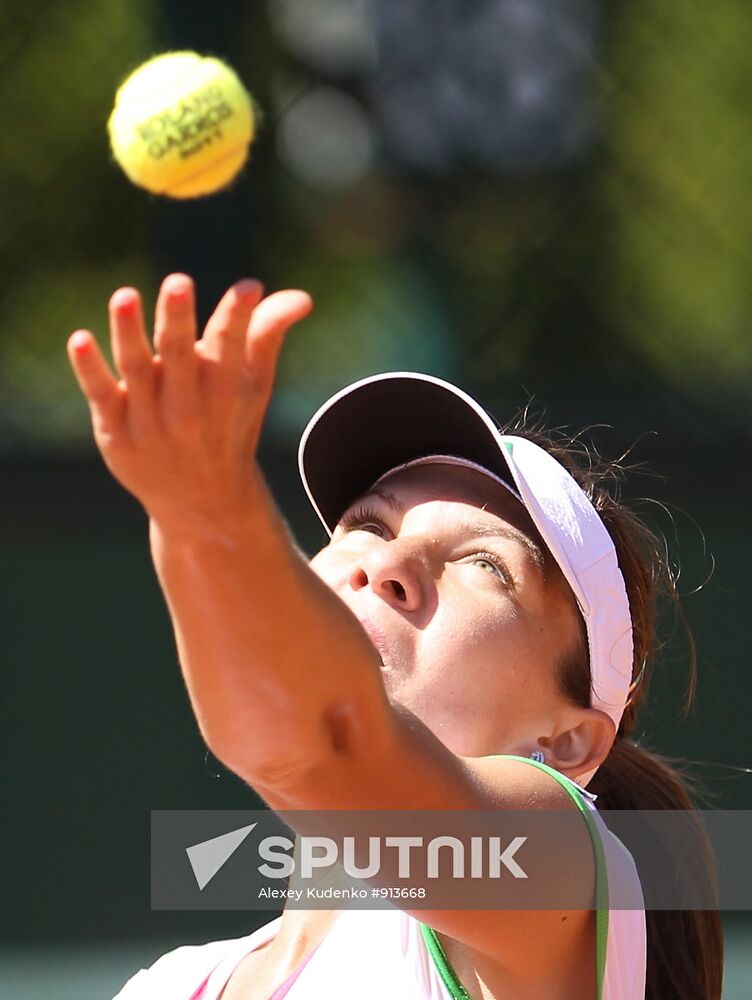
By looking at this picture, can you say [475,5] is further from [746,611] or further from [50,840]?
[50,840]

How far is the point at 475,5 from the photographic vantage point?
3623mm

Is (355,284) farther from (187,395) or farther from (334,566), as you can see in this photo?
(187,395)

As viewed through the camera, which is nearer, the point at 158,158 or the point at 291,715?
the point at 291,715

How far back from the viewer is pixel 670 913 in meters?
1.77

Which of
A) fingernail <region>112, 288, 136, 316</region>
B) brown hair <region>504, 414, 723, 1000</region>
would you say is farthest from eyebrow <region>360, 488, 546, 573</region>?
fingernail <region>112, 288, 136, 316</region>

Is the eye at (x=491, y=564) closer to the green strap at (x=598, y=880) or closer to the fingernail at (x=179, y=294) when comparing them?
the green strap at (x=598, y=880)

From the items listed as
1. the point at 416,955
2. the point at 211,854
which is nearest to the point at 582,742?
the point at 416,955

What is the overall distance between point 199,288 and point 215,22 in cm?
56

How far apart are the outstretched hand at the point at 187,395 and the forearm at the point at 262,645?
0.02 m

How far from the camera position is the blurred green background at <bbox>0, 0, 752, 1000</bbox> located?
3.40 meters

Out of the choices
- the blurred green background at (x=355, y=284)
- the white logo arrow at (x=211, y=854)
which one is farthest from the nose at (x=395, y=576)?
the blurred green background at (x=355, y=284)

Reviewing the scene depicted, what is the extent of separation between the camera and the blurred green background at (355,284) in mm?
3396

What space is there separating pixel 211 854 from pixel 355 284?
1.52m

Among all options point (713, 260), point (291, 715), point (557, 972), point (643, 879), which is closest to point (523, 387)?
point (713, 260)
